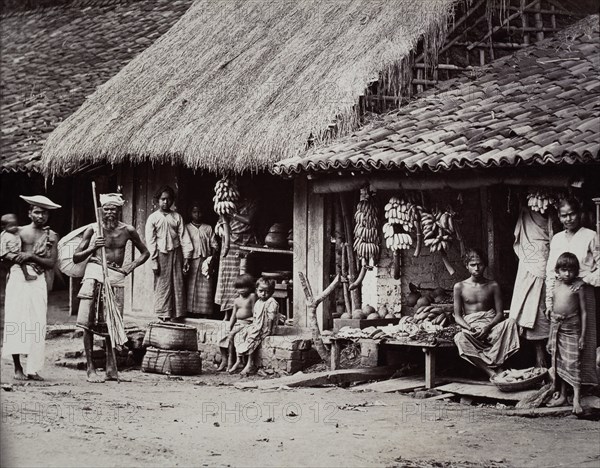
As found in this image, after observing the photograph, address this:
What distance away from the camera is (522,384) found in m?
9.17

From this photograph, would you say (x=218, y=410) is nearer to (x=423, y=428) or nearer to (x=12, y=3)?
(x=423, y=428)

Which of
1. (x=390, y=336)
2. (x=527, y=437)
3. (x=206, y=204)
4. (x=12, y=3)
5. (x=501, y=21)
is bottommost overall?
(x=527, y=437)

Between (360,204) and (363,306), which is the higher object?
(360,204)

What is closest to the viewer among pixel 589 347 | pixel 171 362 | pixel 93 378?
pixel 589 347

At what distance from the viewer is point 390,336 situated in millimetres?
10180

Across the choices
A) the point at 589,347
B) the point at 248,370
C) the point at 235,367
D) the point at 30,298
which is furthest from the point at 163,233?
the point at 589,347

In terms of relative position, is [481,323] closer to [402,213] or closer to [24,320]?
[402,213]

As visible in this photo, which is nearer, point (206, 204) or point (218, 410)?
point (218, 410)

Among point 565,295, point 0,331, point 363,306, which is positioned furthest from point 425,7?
point 0,331

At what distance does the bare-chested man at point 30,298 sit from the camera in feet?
32.7

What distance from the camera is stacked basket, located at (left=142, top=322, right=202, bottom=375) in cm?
1107

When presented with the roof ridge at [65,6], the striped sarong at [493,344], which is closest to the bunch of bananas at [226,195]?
the striped sarong at [493,344]

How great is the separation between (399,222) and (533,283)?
155cm

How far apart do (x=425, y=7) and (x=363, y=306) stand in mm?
3689
